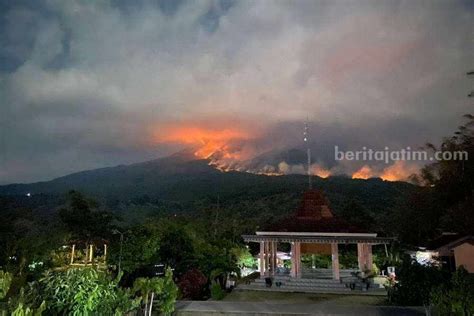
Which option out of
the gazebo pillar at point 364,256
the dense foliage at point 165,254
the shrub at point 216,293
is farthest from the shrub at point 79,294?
the gazebo pillar at point 364,256

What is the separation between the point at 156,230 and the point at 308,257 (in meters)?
14.2

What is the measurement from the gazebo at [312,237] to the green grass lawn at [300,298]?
2073 mm

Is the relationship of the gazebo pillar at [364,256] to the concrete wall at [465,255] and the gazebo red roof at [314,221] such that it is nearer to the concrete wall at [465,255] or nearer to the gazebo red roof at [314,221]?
the gazebo red roof at [314,221]

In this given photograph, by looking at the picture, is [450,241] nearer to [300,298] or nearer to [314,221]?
[314,221]

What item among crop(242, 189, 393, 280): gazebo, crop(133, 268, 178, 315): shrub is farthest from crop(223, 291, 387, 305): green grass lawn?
crop(133, 268, 178, 315): shrub

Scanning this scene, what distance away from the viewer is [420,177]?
93.1ft

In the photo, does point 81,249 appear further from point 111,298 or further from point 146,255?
point 111,298

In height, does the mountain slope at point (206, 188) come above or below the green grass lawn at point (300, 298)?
above

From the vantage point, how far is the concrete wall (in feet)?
57.7

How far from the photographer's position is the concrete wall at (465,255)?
17594 millimetres

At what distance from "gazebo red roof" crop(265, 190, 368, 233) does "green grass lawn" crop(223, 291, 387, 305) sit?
3.24 m

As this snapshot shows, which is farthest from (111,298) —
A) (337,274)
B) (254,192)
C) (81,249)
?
(254,192)

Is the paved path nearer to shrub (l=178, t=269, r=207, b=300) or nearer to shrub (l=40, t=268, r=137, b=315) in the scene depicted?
shrub (l=178, t=269, r=207, b=300)

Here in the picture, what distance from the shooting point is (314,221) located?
59.7 ft
